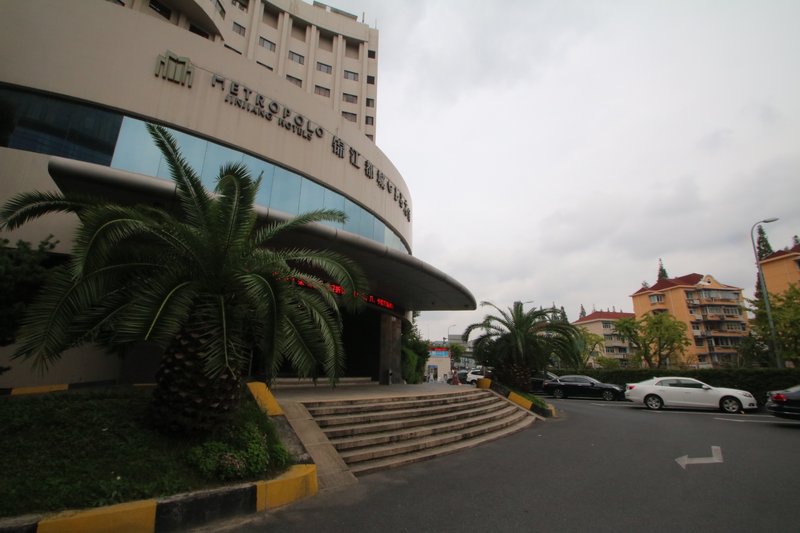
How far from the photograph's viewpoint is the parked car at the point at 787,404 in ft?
34.2

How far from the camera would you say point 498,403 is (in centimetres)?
1280

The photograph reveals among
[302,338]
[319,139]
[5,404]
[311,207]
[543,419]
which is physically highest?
[319,139]

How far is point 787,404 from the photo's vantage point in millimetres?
10570

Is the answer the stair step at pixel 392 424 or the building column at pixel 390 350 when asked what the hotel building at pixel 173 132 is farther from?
the stair step at pixel 392 424

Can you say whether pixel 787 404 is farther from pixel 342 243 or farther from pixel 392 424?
pixel 342 243

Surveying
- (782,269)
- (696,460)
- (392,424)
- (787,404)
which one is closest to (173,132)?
(392,424)

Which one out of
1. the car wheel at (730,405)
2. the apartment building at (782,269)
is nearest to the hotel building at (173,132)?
the car wheel at (730,405)

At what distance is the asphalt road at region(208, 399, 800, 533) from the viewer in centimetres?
406

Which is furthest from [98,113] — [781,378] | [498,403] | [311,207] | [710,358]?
[710,358]

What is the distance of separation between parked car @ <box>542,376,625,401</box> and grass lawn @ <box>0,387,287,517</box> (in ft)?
67.5

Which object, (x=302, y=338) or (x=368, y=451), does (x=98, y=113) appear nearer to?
(x=302, y=338)

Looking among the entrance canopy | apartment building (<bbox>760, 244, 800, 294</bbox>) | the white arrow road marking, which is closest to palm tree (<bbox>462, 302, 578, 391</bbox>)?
the entrance canopy

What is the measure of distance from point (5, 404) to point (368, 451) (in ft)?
17.8

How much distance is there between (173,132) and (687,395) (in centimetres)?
2152
